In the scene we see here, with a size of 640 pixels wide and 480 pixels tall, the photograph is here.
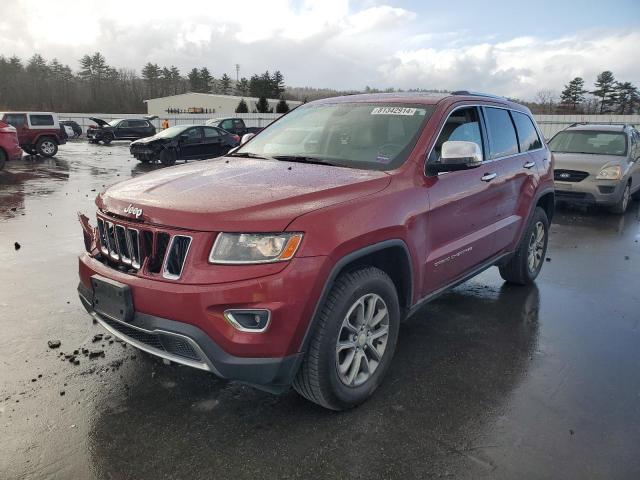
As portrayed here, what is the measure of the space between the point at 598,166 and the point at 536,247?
17.3ft

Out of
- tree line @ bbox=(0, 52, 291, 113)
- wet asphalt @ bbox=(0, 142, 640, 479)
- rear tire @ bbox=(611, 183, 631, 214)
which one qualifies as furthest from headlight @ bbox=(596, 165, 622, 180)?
tree line @ bbox=(0, 52, 291, 113)

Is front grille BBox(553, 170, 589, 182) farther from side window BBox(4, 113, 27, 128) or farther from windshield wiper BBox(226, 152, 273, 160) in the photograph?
side window BBox(4, 113, 27, 128)

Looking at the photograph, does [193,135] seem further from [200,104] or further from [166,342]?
[200,104]

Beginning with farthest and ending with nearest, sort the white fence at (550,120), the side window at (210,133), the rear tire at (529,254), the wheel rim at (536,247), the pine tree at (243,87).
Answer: the pine tree at (243,87) < the white fence at (550,120) < the side window at (210,133) < the wheel rim at (536,247) < the rear tire at (529,254)

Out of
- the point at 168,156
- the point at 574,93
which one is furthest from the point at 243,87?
the point at 168,156

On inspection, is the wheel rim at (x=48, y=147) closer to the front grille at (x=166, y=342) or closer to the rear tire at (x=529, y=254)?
the rear tire at (x=529, y=254)

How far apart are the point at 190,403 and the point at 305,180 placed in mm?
1531

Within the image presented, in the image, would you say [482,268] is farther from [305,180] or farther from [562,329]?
[305,180]

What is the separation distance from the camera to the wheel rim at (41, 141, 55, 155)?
2009 cm

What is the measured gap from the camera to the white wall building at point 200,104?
67062 mm

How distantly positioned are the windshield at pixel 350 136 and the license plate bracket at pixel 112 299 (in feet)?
5.21

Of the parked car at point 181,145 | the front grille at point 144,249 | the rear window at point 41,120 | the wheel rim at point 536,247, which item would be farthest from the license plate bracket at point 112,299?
the rear window at point 41,120

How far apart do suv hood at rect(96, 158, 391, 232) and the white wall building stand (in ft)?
206

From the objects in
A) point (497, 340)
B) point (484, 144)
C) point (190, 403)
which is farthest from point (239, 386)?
point (484, 144)
